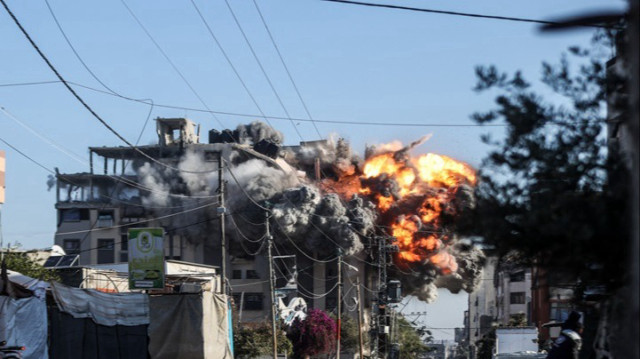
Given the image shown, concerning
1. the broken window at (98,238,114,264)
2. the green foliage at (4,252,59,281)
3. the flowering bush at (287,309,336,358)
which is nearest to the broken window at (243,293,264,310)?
the broken window at (98,238,114,264)

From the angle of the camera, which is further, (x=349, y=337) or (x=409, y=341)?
(x=409, y=341)

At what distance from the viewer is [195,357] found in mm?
28000

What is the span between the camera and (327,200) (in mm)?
98000

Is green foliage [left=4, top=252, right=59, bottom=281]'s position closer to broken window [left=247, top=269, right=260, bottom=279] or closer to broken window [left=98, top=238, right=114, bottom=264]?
broken window [left=247, top=269, right=260, bottom=279]

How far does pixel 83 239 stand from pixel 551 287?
3936 inches

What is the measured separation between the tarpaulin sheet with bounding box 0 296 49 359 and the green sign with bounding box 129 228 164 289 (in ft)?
21.1

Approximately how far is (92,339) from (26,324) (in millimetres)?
3270

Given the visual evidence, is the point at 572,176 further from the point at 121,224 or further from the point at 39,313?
the point at 121,224

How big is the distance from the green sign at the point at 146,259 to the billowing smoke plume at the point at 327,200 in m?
60.5

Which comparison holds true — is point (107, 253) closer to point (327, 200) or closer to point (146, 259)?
point (327, 200)

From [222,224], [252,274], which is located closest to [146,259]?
[222,224]

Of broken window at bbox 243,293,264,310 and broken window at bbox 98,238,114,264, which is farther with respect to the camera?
broken window at bbox 98,238,114,264

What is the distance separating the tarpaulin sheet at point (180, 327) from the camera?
90.6ft

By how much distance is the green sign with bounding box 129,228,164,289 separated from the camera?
99.2 ft
